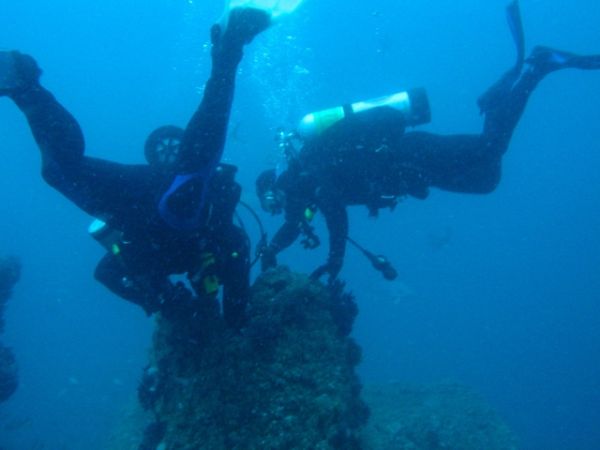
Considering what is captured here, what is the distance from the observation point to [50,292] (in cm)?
9500

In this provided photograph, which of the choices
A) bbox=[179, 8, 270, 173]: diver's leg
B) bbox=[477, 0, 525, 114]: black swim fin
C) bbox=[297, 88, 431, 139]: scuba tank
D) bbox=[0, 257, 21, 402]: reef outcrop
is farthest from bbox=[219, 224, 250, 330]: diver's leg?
bbox=[0, 257, 21, 402]: reef outcrop

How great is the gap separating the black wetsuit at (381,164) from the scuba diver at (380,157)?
13 millimetres

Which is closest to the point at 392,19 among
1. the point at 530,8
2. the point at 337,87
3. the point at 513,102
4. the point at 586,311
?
the point at 337,87

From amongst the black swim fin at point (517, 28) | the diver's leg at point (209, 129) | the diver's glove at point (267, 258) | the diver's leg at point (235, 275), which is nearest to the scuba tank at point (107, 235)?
the diver's leg at point (209, 129)

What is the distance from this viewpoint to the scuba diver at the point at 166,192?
155 inches

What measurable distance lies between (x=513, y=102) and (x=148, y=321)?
4662 centimetres

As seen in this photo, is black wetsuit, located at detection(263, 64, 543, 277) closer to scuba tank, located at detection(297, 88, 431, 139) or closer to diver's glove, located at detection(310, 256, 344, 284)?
diver's glove, located at detection(310, 256, 344, 284)

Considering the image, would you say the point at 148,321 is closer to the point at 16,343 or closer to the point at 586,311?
the point at 16,343

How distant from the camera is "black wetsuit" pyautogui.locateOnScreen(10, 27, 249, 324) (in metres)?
3.93

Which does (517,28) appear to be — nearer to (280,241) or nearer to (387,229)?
(280,241)

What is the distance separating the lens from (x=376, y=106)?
6848 mm

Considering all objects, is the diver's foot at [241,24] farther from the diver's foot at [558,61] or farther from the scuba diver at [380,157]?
the diver's foot at [558,61]

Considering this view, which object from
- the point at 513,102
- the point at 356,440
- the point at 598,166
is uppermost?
the point at 598,166

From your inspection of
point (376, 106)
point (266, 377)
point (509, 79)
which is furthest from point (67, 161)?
point (509, 79)
